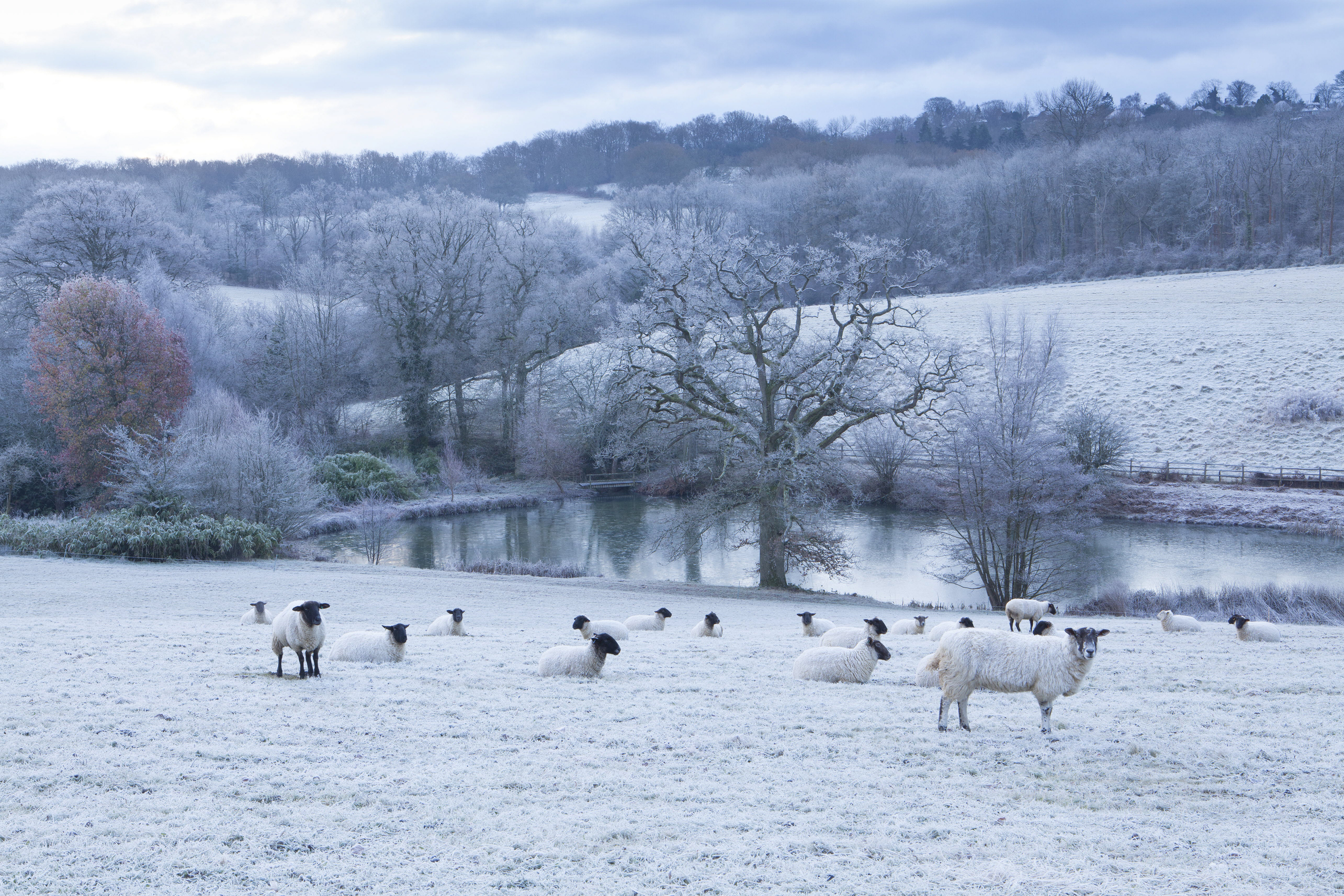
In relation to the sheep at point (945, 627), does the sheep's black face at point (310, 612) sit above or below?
above

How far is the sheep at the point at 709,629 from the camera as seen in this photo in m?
17.2

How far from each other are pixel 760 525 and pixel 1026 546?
27.5ft

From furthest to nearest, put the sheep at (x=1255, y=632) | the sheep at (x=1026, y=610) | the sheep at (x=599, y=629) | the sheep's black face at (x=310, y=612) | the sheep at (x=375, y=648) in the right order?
the sheep at (x=1026, y=610) < the sheep at (x=1255, y=632) < the sheep at (x=599, y=629) < the sheep at (x=375, y=648) < the sheep's black face at (x=310, y=612)

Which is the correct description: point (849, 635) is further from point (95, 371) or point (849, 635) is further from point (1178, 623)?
point (95, 371)

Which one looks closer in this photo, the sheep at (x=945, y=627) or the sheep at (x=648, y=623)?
the sheep at (x=945, y=627)

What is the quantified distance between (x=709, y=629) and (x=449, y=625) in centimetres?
471

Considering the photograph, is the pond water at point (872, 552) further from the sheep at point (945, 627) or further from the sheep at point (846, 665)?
the sheep at point (846, 665)

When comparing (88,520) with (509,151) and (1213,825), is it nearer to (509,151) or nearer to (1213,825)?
(1213,825)

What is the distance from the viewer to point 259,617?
53.8ft

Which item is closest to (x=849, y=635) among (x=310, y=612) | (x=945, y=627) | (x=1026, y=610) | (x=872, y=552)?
(x=945, y=627)

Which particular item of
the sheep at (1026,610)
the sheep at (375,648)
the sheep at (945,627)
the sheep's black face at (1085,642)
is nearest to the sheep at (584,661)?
the sheep at (375,648)

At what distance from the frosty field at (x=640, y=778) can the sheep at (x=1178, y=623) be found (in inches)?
171

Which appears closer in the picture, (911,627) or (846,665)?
(846,665)

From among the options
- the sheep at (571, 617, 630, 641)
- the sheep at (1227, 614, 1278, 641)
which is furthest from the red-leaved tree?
the sheep at (1227, 614, 1278, 641)
